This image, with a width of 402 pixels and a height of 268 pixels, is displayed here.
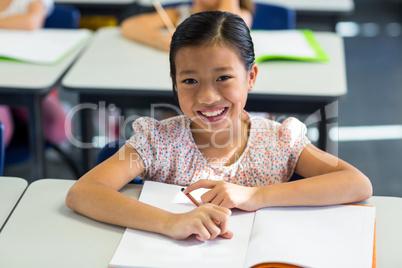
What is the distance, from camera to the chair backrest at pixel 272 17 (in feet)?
8.79

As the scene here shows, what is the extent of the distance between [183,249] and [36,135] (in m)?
1.25

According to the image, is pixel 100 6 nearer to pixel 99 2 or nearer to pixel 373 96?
pixel 99 2

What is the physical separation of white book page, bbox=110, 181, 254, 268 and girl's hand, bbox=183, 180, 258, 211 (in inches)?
0.9

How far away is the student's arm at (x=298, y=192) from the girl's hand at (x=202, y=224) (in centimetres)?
8

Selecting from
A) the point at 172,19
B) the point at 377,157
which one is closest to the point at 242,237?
the point at 172,19

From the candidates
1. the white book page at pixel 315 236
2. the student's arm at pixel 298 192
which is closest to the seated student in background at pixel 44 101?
the student's arm at pixel 298 192

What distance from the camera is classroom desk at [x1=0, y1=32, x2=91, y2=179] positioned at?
2.11m

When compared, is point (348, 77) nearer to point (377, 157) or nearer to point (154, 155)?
point (377, 157)

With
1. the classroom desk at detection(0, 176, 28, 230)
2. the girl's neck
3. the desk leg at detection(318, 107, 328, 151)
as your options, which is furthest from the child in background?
the girl's neck

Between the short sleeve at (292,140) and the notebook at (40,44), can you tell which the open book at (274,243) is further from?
the notebook at (40,44)

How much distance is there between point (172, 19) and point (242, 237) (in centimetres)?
172

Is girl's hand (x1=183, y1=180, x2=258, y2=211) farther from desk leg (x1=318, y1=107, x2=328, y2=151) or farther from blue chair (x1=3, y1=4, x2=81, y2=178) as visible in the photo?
blue chair (x1=3, y1=4, x2=81, y2=178)

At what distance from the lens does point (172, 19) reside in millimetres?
2699

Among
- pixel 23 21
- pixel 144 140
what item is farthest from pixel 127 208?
pixel 23 21
